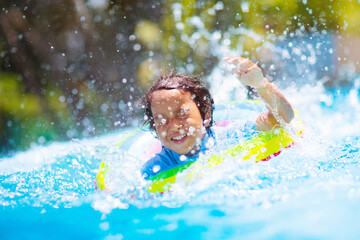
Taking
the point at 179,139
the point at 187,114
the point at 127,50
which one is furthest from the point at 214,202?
the point at 127,50

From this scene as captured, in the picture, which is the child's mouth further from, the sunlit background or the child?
the sunlit background

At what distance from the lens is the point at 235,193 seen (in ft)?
6.33

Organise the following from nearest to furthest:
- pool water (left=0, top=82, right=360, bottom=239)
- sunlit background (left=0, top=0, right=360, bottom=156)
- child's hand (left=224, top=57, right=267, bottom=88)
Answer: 1. pool water (left=0, top=82, right=360, bottom=239)
2. child's hand (left=224, top=57, right=267, bottom=88)
3. sunlit background (left=0, top=0, right=360, bottom=156)

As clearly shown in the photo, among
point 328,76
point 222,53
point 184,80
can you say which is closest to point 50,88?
point 222,53

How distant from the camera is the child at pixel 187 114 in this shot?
231cm

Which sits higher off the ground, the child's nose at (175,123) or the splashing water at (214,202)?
the child's nose at (175,123)

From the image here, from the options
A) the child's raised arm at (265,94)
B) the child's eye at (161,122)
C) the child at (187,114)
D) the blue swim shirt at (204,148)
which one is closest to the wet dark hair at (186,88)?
the child at (187,114)

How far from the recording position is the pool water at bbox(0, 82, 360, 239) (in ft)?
5.11

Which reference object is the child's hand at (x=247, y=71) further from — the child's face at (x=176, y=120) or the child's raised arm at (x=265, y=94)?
the child's face at (x=176, y=120)

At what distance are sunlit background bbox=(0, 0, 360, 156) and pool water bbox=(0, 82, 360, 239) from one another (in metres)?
3.84

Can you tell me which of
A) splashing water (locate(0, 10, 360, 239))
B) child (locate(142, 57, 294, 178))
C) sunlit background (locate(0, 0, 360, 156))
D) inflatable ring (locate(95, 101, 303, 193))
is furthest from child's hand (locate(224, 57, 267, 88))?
sunlit background (locate(0, 0, 360, 156))

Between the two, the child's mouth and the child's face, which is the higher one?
the child's face

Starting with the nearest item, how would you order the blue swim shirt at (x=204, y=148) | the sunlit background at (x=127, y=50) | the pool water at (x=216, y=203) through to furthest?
1. the pool water at (x=216, y=203)
2. the blue swim shirt at (x=204, y=148)
3. the sunlit background at (x=127, y=50)

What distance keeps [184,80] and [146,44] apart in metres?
5.36
